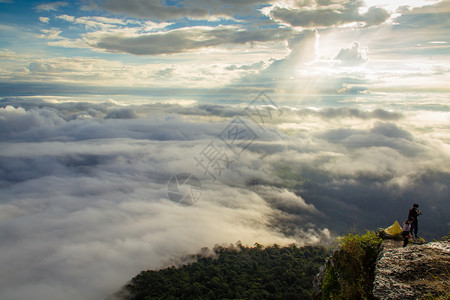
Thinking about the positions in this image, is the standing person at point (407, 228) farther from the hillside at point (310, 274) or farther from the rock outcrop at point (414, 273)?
the rock outcrop at point (414, 273)

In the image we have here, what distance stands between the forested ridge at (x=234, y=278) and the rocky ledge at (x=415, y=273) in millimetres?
52662

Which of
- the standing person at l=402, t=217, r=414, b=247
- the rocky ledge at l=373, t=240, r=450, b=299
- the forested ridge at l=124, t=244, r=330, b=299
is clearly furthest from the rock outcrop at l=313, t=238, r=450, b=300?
the forested ridge at l=124, t=244, r=330, b=299

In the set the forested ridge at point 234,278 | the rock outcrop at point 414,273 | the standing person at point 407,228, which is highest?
the standing person at point 407,228

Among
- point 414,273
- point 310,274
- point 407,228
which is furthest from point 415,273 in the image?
point 310,274

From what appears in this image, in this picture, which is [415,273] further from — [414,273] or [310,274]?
[310,274]

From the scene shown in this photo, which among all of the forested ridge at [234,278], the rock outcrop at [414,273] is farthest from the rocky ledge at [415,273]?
the forested ridge at [234,278]

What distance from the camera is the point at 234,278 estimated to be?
226 ft

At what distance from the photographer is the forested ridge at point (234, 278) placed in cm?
5956

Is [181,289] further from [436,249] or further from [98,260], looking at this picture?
[436,249]

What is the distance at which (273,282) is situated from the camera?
6681 centimetres

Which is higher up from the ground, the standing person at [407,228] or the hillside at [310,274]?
the standing person at [407,228]

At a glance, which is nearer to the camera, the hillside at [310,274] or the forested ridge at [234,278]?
the hillside at [310,274]

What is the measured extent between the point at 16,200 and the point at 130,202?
246ft

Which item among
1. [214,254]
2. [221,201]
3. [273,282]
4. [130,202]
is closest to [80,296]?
[214,254]
